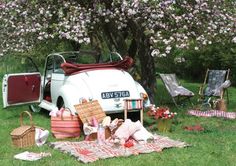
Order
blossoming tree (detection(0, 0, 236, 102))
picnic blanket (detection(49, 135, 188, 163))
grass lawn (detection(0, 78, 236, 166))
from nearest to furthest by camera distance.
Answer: grass lawn (detection(0, 78, 236, 166)) → picnic blanket (detection(49, 135, 188, 163)) → blossoming tree (detection(0, 0, 236, 102))

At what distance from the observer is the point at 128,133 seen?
309 inches

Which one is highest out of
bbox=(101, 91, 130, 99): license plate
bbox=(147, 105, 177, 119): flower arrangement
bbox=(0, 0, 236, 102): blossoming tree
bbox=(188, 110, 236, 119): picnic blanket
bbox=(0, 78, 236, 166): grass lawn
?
bbox=(0, 0, 236, 102): blossoming tree

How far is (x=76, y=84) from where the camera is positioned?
9.55 m

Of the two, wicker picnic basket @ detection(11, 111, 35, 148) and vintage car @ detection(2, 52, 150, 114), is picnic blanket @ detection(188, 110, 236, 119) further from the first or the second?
wicker picnic basket @ detection(11, 111, 35, 148)

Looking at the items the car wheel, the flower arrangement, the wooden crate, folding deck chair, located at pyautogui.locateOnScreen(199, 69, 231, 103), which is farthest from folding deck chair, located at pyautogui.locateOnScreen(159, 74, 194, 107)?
the wooden crate

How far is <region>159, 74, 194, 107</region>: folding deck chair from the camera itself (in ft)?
39.2

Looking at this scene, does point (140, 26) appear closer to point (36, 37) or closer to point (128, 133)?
point (36, 37)

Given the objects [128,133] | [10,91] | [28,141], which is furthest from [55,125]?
[10,91]

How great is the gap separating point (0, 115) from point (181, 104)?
4.38 meters

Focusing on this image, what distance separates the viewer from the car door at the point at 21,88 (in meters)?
10.8

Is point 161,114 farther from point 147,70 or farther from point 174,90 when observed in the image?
point 147,70

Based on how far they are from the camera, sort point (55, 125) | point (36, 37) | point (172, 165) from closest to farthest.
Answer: point (172, 165), point (55, 125), point (36, 37)

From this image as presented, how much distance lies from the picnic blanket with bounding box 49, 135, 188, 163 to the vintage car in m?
1.48

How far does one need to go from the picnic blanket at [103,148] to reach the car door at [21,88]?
320 cm
